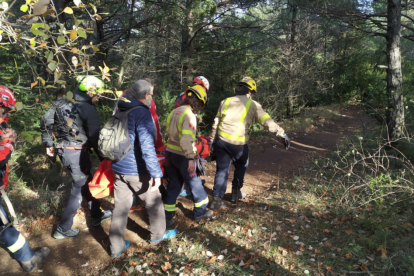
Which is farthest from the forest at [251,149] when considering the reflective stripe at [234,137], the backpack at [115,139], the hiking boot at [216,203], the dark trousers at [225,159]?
the reflective stripe at [234,137]

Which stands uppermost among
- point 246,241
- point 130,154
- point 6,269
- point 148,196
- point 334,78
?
point 334,78

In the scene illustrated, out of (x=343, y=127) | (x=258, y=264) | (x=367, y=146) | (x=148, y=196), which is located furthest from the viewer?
(x=343, y=127)

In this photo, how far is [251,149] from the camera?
8.44 metres

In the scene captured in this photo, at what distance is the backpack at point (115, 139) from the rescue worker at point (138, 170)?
3.0 inches

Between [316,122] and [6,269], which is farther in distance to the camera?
[316,122]

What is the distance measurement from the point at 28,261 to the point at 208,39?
28.4 feet

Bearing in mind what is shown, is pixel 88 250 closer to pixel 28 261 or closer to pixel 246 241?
pixel 28 261

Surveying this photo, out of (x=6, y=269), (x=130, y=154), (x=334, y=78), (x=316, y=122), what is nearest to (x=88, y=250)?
(x=6, y=269)

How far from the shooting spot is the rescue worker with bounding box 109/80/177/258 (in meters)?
3.07

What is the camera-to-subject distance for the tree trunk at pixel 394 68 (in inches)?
221

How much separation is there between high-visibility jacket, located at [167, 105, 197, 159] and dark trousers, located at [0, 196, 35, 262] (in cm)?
Result: 212

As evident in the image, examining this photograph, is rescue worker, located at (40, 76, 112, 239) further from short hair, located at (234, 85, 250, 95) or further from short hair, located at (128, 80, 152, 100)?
short hair, located at (234, 85, 250, 95)

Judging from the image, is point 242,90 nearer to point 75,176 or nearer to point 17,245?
point 75,176

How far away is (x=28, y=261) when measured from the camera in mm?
3197
